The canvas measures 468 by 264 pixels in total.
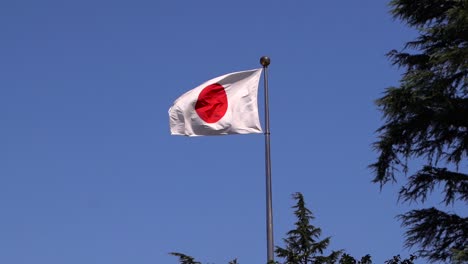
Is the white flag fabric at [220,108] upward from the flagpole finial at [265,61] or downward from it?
downward

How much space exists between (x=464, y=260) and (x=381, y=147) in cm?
404

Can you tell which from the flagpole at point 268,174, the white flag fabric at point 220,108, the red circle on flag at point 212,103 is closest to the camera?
the flagpole at point 268,174

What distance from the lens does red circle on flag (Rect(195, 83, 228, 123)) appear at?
18328mm

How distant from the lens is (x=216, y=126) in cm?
1823

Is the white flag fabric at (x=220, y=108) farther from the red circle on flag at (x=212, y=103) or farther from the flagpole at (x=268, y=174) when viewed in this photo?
the flagpole at (x=268, y=174)

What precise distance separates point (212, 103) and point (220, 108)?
198 mm

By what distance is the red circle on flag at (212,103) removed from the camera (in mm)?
18328

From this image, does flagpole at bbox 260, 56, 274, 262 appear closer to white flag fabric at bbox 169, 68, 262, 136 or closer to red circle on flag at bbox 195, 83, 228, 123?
white flag fabric at bbox 169, 68, 262, 136

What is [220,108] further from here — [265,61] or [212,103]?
[265,61]

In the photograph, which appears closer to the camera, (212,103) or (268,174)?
(268,174)

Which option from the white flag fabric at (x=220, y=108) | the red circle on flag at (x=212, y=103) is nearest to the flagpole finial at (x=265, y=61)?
the white flag fabric at (x=220, y=108)

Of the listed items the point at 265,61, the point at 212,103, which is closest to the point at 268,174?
the point at 212,103

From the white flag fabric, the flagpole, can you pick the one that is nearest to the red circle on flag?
the white flag fabric

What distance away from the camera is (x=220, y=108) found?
60.3 feet
